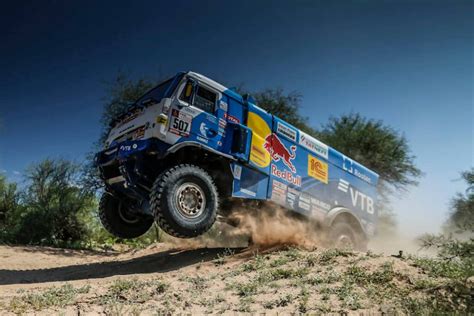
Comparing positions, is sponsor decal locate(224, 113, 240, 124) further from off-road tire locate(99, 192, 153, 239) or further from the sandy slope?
off-road tire locate(99, 192, 153, 239)

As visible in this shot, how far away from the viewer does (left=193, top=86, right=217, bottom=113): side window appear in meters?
7.30

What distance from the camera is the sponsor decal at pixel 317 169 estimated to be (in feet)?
30.1

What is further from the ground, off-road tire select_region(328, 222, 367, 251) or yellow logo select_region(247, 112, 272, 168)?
yellow logo select_region(247, 112, 272, 168)

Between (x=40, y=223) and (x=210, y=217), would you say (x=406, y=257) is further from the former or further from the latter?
(x=40, y=223)

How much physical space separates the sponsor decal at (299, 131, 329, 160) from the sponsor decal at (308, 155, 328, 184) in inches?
8.1

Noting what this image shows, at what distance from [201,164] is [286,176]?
6.83 feet

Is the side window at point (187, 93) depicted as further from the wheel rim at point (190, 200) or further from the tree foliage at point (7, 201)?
the tree foliage at point (7, 201)

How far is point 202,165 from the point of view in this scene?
777 cm

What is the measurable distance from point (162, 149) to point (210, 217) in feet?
5.04

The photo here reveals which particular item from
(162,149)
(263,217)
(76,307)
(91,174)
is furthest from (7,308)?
(91,174)

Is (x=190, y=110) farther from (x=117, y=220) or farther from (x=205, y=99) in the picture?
(x=117, y=220)

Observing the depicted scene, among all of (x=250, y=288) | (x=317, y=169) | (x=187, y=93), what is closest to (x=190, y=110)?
(x=187, y=93)

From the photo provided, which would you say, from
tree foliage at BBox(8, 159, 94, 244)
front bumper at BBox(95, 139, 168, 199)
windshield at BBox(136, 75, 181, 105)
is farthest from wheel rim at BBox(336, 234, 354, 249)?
tree foliage at BBox(8, 159, 94, 244)

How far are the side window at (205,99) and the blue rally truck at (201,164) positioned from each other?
2 cm
